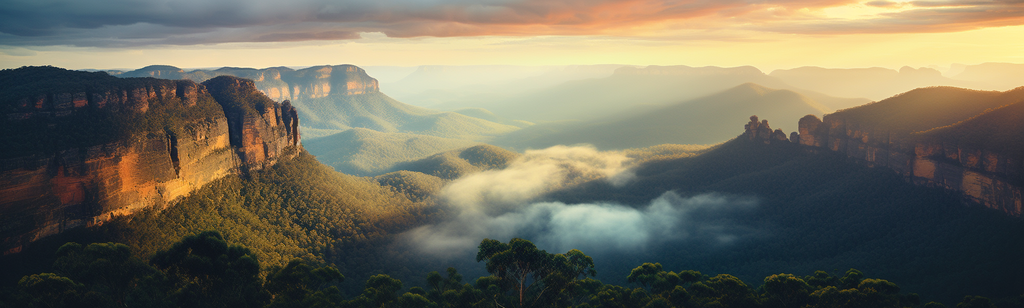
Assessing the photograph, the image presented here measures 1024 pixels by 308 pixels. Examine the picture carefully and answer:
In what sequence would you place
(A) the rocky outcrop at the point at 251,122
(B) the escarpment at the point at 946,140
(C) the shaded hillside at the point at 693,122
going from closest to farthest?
(B) the escarpment at the point at 946,140 → (A) the rocky outcrop at the point at 251,122 → (C) the shaded hillside at the point at 693,122

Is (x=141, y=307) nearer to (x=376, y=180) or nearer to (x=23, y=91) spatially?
(x=23, y=91)

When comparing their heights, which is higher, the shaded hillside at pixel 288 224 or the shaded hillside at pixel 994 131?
the shaded hillside at pixel 994 131

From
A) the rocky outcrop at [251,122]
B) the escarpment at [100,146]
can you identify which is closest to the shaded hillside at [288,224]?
the escarpment at [100,146]

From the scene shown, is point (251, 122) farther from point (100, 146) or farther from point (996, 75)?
point (996, 75)

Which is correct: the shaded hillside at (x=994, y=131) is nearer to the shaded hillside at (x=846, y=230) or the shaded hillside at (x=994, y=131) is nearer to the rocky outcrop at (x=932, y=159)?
the rocky outcrop at (x=932, y=159)

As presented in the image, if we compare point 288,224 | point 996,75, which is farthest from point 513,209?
point 996,75

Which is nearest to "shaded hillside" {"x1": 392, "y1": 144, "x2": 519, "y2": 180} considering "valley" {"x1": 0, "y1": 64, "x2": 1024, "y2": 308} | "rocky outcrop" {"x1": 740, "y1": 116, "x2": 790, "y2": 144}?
"valley" {"x1": 0, "y1": 64, "x2": 1024, "y2": 308}
